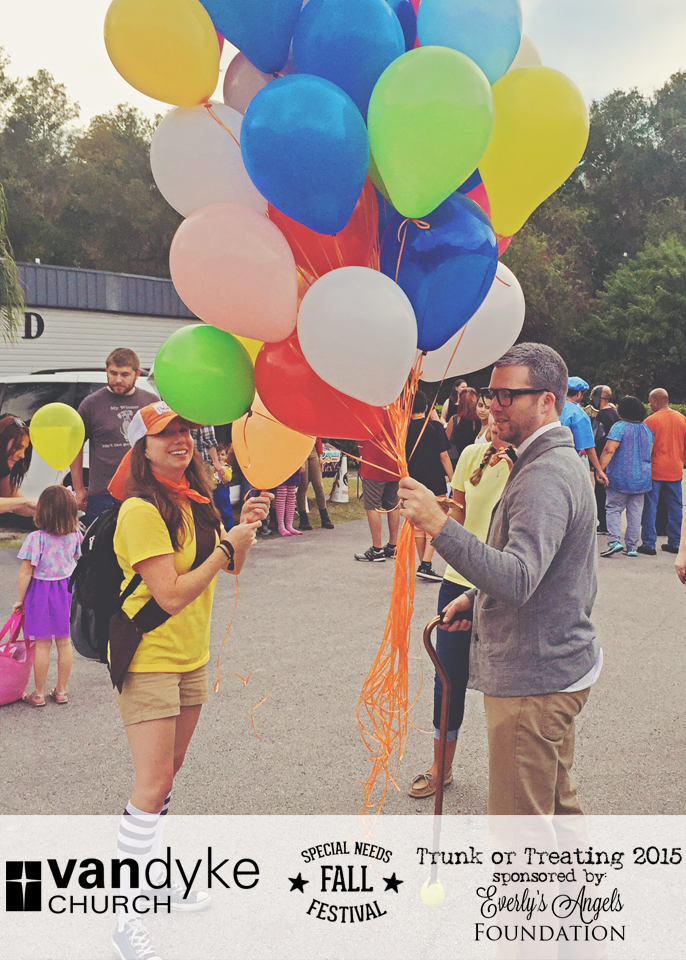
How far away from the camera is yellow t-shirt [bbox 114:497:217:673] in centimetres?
242

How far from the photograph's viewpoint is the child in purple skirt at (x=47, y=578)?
4.45 metres

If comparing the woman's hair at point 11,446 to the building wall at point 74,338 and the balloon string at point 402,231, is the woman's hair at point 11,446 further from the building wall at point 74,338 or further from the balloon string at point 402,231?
the building wall at point 74,338

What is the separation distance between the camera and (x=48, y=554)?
4461 mm

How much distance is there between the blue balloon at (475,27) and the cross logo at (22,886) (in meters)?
3.17

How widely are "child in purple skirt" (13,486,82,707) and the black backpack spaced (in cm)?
201

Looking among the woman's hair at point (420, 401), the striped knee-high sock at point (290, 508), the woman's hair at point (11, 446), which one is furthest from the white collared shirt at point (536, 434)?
the striped knee-high sock at point (290, 508)

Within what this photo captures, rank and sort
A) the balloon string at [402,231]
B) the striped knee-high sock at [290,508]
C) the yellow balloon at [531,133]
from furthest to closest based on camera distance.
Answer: the striped knee-high sock at [290,508], the yellow balloon at [531,133], the balloon string at [402,231]

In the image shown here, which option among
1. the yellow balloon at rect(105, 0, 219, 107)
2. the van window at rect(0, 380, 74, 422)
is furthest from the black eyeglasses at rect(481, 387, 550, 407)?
the van window at rect(0, 380, 74, 422)

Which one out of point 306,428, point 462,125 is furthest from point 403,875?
point 462,125

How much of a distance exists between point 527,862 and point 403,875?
0.87 metres

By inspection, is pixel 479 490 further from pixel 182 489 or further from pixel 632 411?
pixel 632 411

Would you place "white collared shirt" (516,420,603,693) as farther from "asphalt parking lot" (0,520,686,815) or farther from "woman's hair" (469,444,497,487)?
"asphalt parking lot" (0,520,686,815)

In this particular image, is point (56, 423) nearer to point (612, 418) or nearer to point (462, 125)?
point (462, 125)

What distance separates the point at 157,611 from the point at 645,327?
30145 mm
